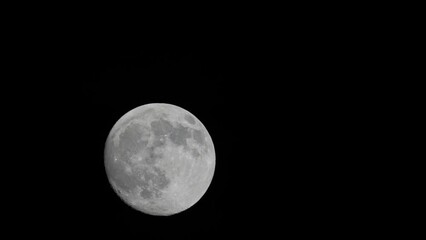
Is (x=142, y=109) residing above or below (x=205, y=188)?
above

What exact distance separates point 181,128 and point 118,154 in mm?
773

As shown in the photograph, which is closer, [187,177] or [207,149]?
[187,177]

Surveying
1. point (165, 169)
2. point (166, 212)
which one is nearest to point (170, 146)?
point (165, 169)

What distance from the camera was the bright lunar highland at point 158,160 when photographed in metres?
4.16

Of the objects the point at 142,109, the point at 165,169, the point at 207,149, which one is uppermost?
the point at 142,109

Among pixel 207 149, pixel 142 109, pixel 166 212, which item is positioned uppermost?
pixel 142 109

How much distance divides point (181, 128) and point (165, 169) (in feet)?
1.72

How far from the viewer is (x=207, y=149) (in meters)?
4.56

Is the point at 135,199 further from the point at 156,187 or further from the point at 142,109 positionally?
the point at 142,109

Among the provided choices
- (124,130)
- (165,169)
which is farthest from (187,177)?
(124,130)

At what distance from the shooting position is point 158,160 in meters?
4.14

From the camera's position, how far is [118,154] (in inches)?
169

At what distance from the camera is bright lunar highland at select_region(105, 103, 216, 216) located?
416 cm

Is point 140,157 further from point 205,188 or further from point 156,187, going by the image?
point 205,188
